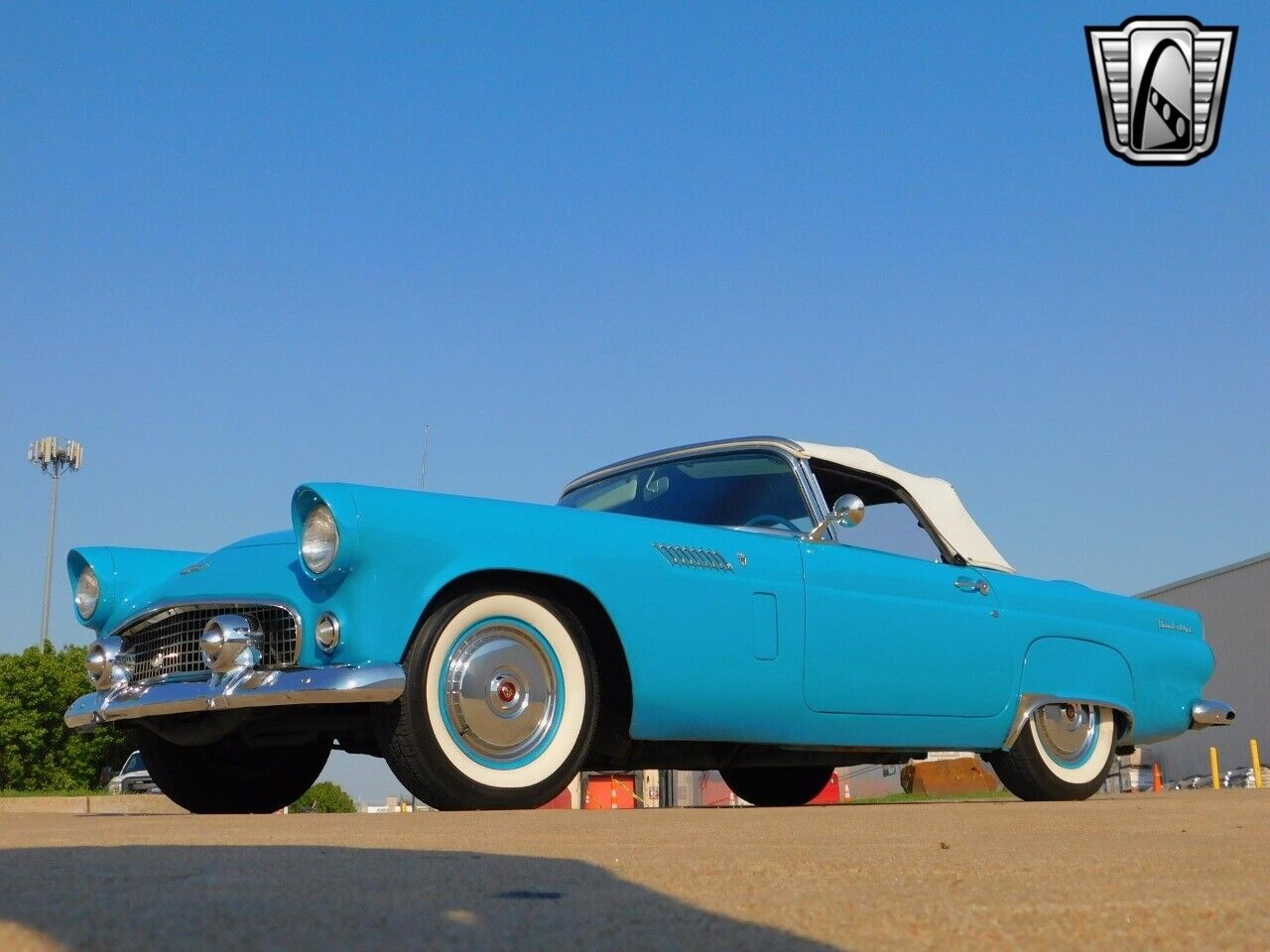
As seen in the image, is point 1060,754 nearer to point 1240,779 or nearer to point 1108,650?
point 1108,650

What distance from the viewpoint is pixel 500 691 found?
15.7ft

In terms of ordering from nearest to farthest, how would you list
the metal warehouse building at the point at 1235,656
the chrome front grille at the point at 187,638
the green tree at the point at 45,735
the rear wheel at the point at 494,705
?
1. the rear wheel at the point at 494,705
2. the chrome front grille at the point at 187,638
3. the green tree at the point at 45,735
4. the metal warehouse building at the point at 1235,656

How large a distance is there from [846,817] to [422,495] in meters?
1.66

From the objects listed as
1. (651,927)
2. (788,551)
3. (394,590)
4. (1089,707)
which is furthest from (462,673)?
(1089,707)

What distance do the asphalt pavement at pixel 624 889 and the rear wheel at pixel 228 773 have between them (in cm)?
240

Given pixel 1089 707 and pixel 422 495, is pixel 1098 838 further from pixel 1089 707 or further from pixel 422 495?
pixel 1089 707

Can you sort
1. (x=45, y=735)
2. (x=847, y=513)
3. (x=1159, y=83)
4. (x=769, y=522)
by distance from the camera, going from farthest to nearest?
(x=45, y=735), (x=1159, y=83), (x=769, y=522), (x=847, y=513)

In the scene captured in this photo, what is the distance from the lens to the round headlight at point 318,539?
15.3 ft

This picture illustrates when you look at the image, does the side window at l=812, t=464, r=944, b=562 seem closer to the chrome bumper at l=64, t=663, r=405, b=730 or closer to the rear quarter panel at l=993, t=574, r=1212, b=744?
the rear quarter panel at l=993, t=574, r=1212, b=744

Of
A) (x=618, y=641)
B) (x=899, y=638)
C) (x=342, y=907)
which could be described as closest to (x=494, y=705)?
(x=618, y=641)

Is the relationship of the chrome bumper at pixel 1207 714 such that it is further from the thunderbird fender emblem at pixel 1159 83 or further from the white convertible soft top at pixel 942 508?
the thunderbird fender emblem at pixel 1159 83

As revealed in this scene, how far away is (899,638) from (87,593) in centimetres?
326

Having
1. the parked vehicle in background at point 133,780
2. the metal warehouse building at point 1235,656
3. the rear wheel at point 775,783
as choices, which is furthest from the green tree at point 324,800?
the metal warehouse building at point 1235,656

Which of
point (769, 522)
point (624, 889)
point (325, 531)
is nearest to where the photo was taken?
point (624, 889)
